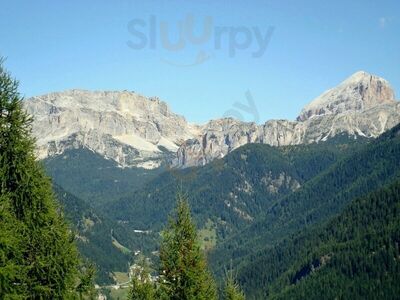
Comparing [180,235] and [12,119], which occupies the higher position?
[12,119]

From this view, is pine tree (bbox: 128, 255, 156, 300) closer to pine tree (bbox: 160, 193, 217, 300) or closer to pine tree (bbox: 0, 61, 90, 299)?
pine tree (bbox: 160, 193, 217, 300)

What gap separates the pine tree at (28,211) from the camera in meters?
25.6

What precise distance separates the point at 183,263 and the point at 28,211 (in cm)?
1597

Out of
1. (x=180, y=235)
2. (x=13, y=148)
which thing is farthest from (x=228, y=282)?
(x=13, y=148)

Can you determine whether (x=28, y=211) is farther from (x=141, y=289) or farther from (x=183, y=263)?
(x=141, y=289)

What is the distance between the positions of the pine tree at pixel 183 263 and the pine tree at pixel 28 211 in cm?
1295

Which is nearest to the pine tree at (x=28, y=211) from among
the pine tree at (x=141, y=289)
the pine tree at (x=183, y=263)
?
the pine tree at (x=183, y=263)

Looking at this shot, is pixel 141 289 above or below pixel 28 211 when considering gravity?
below

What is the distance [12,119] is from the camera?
85.6 ft

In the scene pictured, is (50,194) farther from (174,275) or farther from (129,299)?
(129,299)

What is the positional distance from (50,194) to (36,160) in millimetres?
1789

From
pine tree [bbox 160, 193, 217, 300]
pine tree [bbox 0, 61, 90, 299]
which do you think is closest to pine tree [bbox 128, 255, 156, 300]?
pine tree [bbox 160, 193, 217, 300]

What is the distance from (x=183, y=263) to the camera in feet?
130

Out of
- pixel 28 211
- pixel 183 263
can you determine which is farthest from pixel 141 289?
pixel 28 211
